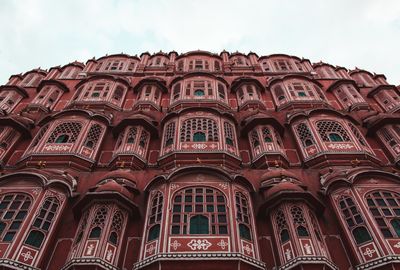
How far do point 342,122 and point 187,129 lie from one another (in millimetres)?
9705

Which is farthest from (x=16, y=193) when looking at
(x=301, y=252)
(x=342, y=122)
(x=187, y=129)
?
(x=342, y=122)

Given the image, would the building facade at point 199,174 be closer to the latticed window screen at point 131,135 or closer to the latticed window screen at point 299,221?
the latticed window screen at point 299,221

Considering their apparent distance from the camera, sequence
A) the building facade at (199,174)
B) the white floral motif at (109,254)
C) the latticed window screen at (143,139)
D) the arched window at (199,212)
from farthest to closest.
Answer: the latticed window screen at (143,139)
the arched window at (199,212)
the building facade at (199,174)
the white floral motif at (109,254)

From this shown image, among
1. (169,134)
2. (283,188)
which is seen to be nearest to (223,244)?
(283,188)

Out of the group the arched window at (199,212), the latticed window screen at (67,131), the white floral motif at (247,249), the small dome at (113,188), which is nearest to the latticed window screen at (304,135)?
the arched window at (199,212)

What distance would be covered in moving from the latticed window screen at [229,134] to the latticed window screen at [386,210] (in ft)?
27.5

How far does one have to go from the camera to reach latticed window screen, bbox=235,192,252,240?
1573 centimetres

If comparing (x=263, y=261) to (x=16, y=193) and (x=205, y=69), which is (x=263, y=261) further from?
(x=205, y=69)

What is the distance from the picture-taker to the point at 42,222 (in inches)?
637

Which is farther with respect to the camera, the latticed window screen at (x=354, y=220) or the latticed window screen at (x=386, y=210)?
the latticed window screen at (x=354, y=220)

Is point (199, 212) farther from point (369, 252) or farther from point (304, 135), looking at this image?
point (304, 135)

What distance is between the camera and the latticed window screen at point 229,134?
22636 mm

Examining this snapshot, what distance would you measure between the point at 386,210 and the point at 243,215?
6135 mm

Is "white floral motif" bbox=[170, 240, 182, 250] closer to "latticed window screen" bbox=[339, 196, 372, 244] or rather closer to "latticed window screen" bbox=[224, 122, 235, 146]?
"latticed window screen" bbox=[339, 196, 372, 244]
